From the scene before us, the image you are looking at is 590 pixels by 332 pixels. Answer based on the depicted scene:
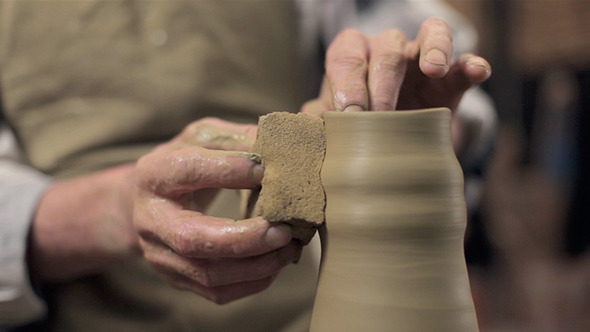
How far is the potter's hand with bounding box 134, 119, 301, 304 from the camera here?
24.2 inches

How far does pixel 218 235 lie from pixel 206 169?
0.27ft

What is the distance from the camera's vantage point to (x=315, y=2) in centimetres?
124

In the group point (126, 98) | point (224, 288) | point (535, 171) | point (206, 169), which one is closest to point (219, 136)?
point (206, 169)

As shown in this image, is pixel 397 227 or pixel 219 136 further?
pixel 219 136

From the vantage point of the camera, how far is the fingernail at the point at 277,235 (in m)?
0.61

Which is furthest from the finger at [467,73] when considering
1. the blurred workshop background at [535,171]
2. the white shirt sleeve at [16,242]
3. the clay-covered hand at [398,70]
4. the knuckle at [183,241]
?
the blurred workshop background at [535,171]

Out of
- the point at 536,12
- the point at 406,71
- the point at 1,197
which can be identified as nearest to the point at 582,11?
the point at 536,12

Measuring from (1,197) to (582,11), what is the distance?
283 centimetres

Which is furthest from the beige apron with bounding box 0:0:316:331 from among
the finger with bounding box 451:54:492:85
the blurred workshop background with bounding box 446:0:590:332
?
the blurred workshop background with bounding box 446:0:590:332

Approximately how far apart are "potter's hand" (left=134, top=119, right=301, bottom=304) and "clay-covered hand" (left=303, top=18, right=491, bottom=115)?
0.15 meters

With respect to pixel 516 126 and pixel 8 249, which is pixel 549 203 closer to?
pixel 516 126

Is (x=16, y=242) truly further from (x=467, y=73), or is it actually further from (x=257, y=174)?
(x=467, y=73)

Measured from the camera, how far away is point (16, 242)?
34.5 inches

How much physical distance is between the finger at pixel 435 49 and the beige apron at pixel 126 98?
497mm
